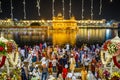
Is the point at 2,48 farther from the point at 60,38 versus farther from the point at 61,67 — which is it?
the point at 60,38

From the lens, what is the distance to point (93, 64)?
2694cm

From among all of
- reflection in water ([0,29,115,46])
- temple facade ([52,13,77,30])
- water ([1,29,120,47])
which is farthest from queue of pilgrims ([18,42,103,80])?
temple facade ([52,13,77,30])

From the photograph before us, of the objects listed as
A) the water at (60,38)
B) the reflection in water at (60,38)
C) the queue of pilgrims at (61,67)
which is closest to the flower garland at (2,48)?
the queue of pilgrims at (61,67)

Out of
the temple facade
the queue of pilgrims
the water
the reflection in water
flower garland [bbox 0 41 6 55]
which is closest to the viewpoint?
flower garland [bbox 0 41 6 55]

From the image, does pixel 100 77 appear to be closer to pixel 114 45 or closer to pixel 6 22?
pixel 114 45

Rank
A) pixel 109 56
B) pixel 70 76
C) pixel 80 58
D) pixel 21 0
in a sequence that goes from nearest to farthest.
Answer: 1. pixel 109 56
2. pixel 70 76
3. pixel 80 58
4. pixel 21 0

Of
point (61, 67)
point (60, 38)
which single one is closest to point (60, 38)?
point (60, 38)

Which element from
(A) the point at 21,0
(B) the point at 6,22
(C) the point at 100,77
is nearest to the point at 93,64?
(C) the point at 100,77

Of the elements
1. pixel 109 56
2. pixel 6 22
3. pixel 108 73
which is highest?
pixel 109 56

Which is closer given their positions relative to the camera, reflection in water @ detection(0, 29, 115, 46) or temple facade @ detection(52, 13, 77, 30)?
reflection in water @ detection(0, 29, 115, 46)

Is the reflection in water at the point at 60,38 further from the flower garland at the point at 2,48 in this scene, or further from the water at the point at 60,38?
the flower garland at the point at 2,48

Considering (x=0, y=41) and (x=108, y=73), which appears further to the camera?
(x=108, y=73)

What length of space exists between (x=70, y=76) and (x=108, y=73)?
2.25 m

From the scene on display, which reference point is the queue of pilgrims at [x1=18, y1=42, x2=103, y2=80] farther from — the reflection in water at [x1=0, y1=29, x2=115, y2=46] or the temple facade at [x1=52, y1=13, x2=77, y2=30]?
the temple facade at [x1=52, y1=13, x2=77, y2=30]
